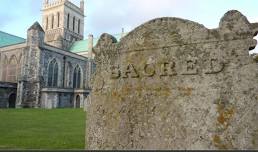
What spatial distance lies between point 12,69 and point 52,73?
606 centimetres

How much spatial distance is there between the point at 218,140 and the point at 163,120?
0.70m

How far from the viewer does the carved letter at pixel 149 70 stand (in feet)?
12.3

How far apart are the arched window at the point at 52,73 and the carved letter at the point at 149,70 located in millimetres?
39557

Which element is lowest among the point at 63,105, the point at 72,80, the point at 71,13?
the point at 63,105

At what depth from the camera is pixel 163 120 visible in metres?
3.58

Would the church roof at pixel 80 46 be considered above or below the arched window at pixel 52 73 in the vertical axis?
above

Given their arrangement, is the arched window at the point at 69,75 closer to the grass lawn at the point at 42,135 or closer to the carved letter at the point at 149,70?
the grass lawn at the point at 42,135

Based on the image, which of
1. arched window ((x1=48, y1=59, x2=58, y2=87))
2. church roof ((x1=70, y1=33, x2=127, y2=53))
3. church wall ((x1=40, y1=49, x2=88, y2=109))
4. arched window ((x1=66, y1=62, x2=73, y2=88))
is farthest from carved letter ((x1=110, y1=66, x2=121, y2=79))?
church roof ((x1=70, y1=33, x2=127, y2=53))

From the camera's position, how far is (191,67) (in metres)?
3.49

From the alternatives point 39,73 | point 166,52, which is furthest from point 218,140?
point 39,73

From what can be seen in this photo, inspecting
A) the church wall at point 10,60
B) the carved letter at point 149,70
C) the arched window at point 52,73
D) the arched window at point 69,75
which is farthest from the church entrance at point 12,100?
the carved letter at point 149,70

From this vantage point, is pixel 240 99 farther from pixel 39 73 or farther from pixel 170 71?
pixel 39 73

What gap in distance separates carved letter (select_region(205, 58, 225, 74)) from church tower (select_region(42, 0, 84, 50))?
199 ft

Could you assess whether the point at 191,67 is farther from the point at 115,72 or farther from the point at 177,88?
the point at 115,72
